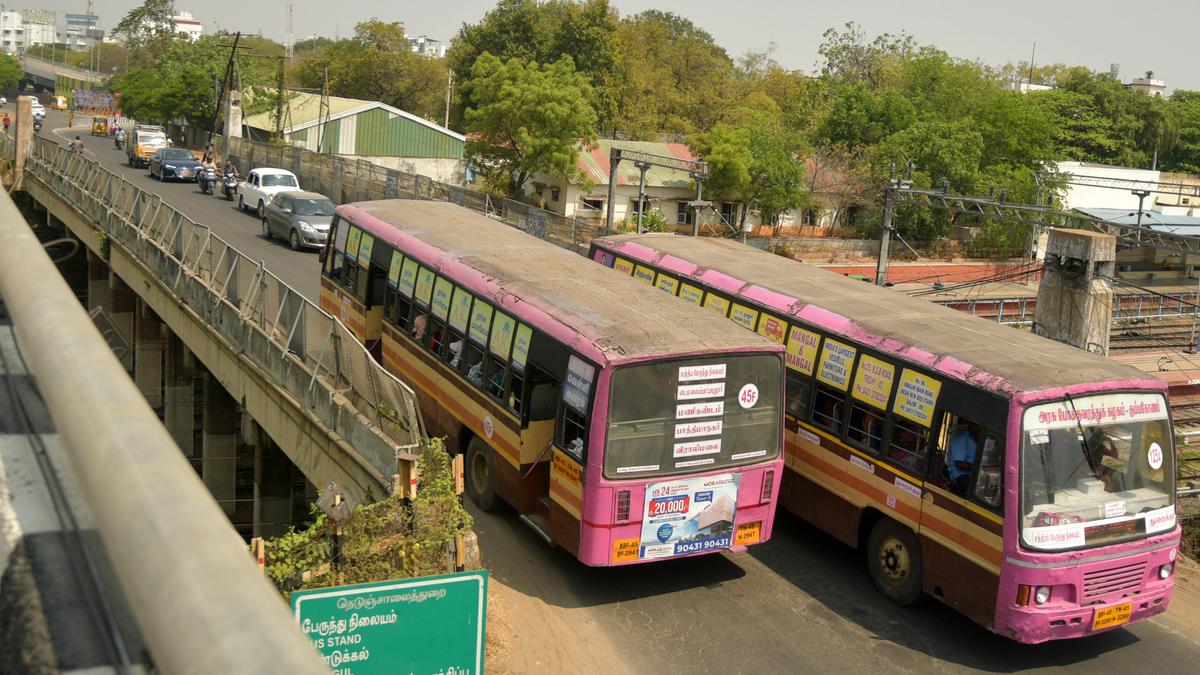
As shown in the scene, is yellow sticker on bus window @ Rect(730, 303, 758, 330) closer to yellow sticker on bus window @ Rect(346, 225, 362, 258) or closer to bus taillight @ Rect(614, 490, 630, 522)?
bus taillight @ Rect(614, 490, 630, 522)

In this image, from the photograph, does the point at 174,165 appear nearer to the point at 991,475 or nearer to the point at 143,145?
the point at 143,145

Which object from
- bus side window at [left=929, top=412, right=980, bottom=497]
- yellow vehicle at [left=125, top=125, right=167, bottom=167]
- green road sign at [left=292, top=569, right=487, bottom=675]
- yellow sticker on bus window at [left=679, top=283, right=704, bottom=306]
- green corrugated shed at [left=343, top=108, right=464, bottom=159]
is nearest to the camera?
green road sign at [left=292, top=569, right=487, bottom=675]

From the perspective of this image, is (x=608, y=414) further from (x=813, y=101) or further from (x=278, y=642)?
(x=813, y=101)

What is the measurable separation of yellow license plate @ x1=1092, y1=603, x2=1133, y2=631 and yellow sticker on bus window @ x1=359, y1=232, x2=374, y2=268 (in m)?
11.6

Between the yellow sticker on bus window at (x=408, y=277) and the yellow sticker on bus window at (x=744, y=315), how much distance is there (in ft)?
14.8

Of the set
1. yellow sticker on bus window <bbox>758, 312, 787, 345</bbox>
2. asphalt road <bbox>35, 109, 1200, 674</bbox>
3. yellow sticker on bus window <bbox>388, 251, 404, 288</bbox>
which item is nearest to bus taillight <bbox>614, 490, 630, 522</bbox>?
asphalt road <bbox>35, 109, 1200, 674</bbox>

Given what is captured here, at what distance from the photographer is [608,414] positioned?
11898mm

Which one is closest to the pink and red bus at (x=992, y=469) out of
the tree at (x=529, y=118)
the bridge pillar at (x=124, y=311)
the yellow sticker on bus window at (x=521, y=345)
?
the yellow sticker on bus window at (x=521, y=345)

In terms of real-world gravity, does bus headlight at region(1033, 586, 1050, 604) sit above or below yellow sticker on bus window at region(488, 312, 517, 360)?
below

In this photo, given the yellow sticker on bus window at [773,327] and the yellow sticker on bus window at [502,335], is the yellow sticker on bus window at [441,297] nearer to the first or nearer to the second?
the yellow sticker on bus window at [502,335]

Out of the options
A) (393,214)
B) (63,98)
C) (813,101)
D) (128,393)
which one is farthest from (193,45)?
(128,393)

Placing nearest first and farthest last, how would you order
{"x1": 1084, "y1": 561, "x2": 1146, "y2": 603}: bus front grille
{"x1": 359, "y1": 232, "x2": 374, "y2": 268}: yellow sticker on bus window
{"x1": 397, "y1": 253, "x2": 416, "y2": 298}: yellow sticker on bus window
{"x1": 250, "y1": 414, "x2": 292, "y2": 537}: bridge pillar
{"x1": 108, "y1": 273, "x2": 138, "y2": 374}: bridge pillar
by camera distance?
{"x1": 1084, "y1": 561, "x2": 1146, "y2": 603}: bus front grille < {"x1": 397, "y1": 253, "x2": 416, "y2": 298}: yellow sticker on bus window < {"x1": 359, "y1": 232, "x2": 374, "y2": 268}: yellow sticker on bus window < {"x1": 250, "y1": 414, "x2": 292, "y2": 537}: bridge pillar < {"x1": 108, "y1": 273, "x2": 138, "y2": 374}: bridge pillar

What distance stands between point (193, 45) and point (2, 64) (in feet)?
226

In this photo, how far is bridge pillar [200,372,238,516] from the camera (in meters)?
25.5
